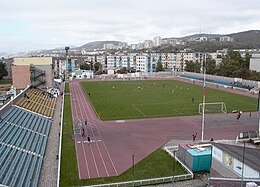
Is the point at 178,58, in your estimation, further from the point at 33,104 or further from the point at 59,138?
the point at 59,138

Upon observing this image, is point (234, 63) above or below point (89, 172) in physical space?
above

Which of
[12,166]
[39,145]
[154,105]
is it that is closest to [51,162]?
[12,166]

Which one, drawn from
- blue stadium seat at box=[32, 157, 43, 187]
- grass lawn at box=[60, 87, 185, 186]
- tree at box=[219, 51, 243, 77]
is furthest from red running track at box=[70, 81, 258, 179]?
tree at box=[219, 51, 243, 77]

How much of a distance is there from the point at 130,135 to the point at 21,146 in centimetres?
984

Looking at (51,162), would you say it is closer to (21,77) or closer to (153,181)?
(153,181)

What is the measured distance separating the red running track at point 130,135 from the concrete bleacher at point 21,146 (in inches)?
117

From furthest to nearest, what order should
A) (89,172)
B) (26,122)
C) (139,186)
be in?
(26,122) → (89,172) → (139,186)

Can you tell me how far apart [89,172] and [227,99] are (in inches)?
1390

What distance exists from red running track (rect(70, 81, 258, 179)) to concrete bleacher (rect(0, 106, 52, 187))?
298 cm

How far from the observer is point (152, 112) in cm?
3812

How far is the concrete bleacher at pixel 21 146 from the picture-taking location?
17.4m

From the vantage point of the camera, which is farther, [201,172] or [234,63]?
[234,63]

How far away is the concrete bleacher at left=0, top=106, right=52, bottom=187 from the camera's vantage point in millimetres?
17436

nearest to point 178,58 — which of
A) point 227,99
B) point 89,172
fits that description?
point 227,99
